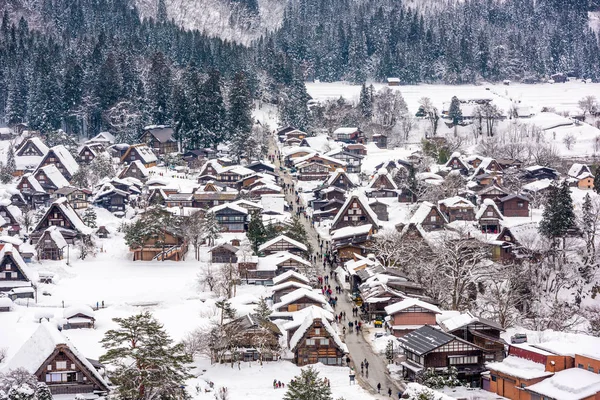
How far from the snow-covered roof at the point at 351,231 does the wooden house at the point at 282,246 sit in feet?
12.0

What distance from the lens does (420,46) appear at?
11538 centimetres

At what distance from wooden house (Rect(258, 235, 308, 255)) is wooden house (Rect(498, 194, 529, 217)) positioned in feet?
57.3

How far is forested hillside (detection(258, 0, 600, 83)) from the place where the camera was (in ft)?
368

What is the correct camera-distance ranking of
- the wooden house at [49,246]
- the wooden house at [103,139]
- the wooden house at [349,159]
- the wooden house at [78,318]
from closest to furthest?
the wooden house at [78,318]
the wooden house at [49,246]
the wooden house at [349,159]
the wooden house at [103,139]

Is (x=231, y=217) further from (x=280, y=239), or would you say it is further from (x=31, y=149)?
(x=31, y=149)

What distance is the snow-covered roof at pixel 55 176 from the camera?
6719 centimetres

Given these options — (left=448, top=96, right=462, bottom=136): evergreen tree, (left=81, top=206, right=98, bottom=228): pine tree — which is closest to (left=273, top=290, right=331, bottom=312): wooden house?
(left=81, top=206, right=98, bottom=228): pine tree

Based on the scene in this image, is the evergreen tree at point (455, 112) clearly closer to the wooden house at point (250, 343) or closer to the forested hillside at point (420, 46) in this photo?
the forested hillside at point (420, 46)

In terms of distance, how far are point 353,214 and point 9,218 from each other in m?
21.4

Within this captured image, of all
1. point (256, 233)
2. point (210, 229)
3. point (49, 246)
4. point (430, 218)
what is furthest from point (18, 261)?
point (430, 218)

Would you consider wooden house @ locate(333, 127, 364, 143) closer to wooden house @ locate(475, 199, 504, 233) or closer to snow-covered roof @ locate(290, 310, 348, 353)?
wooden house @ locate(475, 199, 504, 233)

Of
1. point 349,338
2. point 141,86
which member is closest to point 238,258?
point 349,338

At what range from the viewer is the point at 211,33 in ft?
503

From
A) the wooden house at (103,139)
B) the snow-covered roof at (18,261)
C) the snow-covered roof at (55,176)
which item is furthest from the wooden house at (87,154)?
the snow-covered roof at (18,261)
